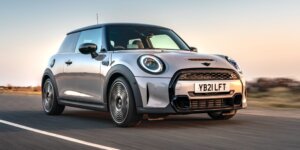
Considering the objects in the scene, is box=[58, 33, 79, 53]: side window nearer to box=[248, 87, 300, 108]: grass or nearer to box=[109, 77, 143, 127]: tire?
box=[109, 77, 143, 127]: tire

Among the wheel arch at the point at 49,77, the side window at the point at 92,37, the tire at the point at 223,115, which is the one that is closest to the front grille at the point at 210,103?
the tire at the point at 223,115

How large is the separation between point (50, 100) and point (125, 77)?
3.05 m

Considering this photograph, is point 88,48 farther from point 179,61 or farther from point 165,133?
point 165,133

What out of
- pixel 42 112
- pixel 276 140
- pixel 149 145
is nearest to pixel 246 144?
pixel 276 140

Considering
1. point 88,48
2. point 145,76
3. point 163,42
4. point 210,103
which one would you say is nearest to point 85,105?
point 88,48

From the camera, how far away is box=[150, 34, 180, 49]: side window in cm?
916

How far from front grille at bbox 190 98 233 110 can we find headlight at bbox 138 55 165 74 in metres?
0.61

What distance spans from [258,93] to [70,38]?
719 centimetres

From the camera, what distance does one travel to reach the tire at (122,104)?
7785 mm

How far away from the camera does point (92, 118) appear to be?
968cm

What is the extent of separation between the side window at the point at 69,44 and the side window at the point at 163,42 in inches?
61.7

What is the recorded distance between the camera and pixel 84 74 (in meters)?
9.05

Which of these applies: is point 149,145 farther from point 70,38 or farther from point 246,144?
point 70,38

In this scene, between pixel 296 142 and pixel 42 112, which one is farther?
pixel 42 112
